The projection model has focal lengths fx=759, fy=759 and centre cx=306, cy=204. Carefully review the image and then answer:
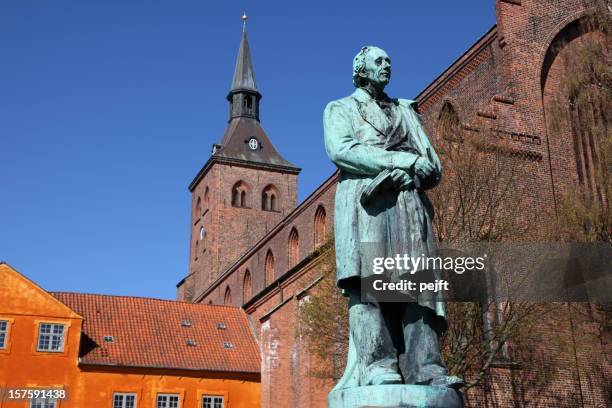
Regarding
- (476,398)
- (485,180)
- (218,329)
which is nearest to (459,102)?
(485,180)

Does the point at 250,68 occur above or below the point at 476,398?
above

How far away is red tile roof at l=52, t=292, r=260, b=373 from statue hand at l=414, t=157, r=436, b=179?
89.5ft

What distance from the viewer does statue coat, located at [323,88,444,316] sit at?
14.0 ft

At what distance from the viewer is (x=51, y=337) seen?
95.7 feet

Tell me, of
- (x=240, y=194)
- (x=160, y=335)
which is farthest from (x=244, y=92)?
(x=160, y=335)

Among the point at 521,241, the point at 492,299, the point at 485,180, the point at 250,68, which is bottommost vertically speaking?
the point at 492,299

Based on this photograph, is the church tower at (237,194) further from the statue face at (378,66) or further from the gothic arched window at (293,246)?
the statue face at (378,66)

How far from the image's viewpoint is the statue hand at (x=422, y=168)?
4305mm

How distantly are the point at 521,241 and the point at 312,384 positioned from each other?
1240cm

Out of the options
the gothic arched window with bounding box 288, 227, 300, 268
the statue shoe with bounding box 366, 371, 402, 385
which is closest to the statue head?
the statue shoe with bounding box 366, 371, 402, 385

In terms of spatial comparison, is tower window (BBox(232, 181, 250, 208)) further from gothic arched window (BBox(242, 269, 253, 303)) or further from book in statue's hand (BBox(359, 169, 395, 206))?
book in statue's hand (BBox(359, 169, 395, 206))

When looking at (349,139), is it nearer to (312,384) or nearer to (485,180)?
(485,180)

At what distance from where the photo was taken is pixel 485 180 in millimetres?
16797

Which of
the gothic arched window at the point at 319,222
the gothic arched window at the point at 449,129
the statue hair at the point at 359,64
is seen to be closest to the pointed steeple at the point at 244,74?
the gothic arched window at the point at 319,222
